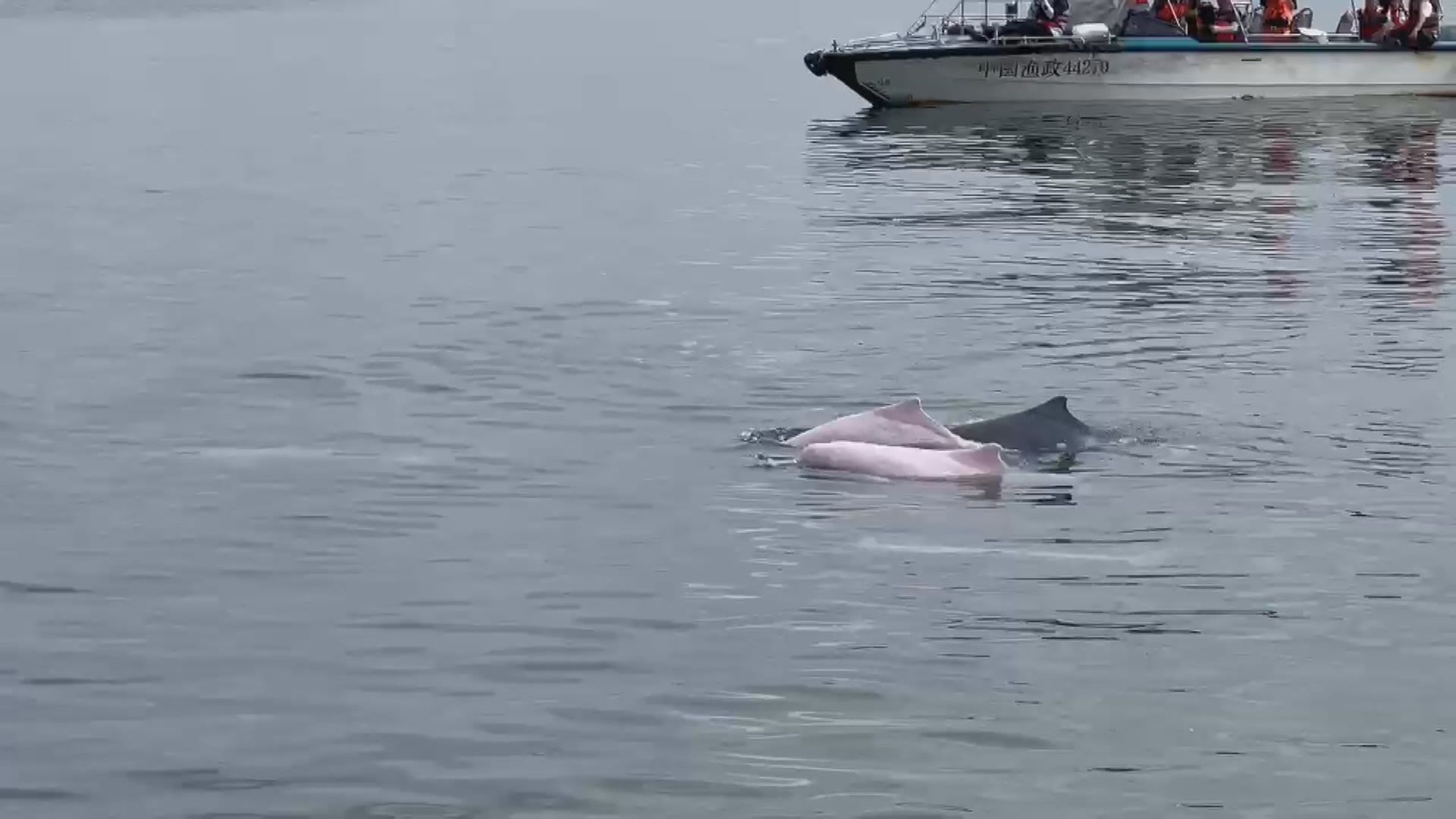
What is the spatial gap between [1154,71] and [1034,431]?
41828mm

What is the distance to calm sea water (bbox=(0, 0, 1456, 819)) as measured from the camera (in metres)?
13.3

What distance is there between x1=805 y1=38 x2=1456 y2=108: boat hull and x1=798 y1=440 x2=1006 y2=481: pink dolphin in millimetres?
41648

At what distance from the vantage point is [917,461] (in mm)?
19703

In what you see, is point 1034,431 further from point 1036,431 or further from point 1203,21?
point 1203,21

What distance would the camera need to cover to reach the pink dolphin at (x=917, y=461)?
1959cm

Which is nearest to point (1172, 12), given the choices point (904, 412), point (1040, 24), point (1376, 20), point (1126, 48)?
point (1126, 48)

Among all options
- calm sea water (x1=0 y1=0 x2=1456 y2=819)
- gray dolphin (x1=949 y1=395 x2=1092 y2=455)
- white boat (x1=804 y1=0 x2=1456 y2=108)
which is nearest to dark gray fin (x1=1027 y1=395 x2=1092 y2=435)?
gray dolphin (x1=949 y1=395 x2=1092 y2=455)

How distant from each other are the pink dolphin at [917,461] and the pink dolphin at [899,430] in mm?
178

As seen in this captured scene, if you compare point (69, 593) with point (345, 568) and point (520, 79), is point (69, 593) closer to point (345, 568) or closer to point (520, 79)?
point (345, 568)

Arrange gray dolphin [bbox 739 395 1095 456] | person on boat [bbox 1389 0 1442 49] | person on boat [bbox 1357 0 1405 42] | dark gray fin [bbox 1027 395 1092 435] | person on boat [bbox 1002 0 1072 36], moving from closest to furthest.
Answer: gray dolphin [bbox 739 395 1095 456] → dark gray fin [bbox 1027 395 1092 435] → person on boat [bbox 1389 0 1442 49] → person on boat [bbox 1357 0 1405 42] → person on boat [bbox 1002 0 1072 36]

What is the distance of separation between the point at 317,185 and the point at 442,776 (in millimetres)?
35317

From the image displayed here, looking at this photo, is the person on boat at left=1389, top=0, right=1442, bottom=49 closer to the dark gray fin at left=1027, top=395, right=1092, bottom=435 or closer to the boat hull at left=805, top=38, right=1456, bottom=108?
the boat hull at left=805, top=38, right=1456, bottom=108

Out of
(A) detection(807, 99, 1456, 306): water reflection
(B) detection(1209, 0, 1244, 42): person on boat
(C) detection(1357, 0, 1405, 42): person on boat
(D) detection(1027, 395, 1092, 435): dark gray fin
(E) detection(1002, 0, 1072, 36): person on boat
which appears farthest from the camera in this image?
(E) detection(1002, 0, 1072, 36): person on boat

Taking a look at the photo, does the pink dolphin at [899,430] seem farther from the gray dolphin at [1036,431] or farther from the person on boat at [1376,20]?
the person on boat at [1376,20]
